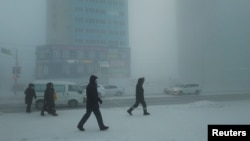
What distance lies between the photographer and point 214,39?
101 meters

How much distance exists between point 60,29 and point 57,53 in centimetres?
1895

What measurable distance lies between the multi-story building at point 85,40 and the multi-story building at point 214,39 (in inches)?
979

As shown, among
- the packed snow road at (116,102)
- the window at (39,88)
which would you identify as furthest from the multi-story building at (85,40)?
the window at (39,88)

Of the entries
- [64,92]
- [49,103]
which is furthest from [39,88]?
[49,103]

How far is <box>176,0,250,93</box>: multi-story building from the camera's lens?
89.2m

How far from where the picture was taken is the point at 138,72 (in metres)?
89.6

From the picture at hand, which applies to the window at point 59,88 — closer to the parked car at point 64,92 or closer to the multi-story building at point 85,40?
the parked car at point 64,92

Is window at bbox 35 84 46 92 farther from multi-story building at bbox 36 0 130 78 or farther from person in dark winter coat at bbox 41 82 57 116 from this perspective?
multi-story building at bbox 36 0 130 78

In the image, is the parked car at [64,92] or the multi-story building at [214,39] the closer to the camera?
the parked car at [64,92]

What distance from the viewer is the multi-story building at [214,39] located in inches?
3514

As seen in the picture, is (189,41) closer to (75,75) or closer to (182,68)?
(182,68)

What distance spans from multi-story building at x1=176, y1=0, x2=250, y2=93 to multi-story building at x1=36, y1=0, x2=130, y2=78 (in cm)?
2487

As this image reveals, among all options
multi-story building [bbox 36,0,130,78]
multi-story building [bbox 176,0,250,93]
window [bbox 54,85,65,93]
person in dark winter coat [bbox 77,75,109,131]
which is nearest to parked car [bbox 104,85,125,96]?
window [bbox 54,85,65,93]

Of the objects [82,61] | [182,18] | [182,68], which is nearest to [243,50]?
[182,68]
